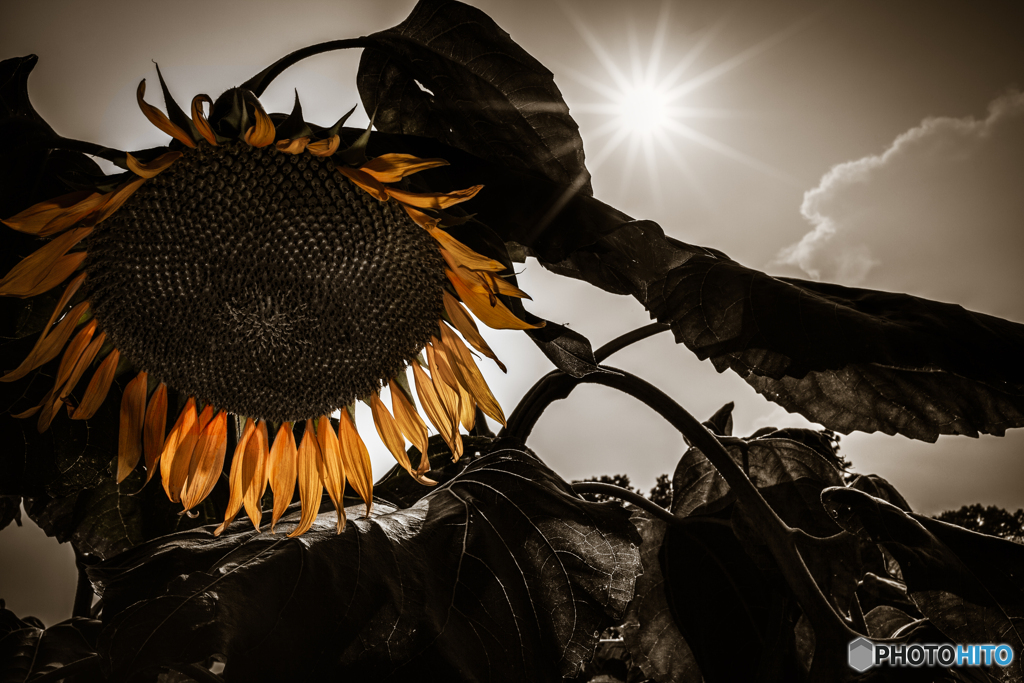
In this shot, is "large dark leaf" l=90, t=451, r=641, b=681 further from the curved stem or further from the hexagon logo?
the curved stem

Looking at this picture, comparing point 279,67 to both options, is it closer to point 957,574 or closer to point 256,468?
point 256,468

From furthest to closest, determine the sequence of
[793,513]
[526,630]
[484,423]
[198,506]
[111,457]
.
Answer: [484,423] → [793,513] → [198,506] → [111,457] → [526,630]

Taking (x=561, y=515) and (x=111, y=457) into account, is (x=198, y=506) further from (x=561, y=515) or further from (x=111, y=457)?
(x=561, y=515)

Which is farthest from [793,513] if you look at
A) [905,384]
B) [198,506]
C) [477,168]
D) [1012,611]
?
[198,506]

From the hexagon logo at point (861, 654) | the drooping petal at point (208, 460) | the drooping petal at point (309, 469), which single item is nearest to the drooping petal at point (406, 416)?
the drooping petal at point (309, 469)

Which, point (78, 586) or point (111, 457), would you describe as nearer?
point (111, 457)

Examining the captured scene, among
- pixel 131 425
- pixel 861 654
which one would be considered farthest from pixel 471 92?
pixel 861 654
